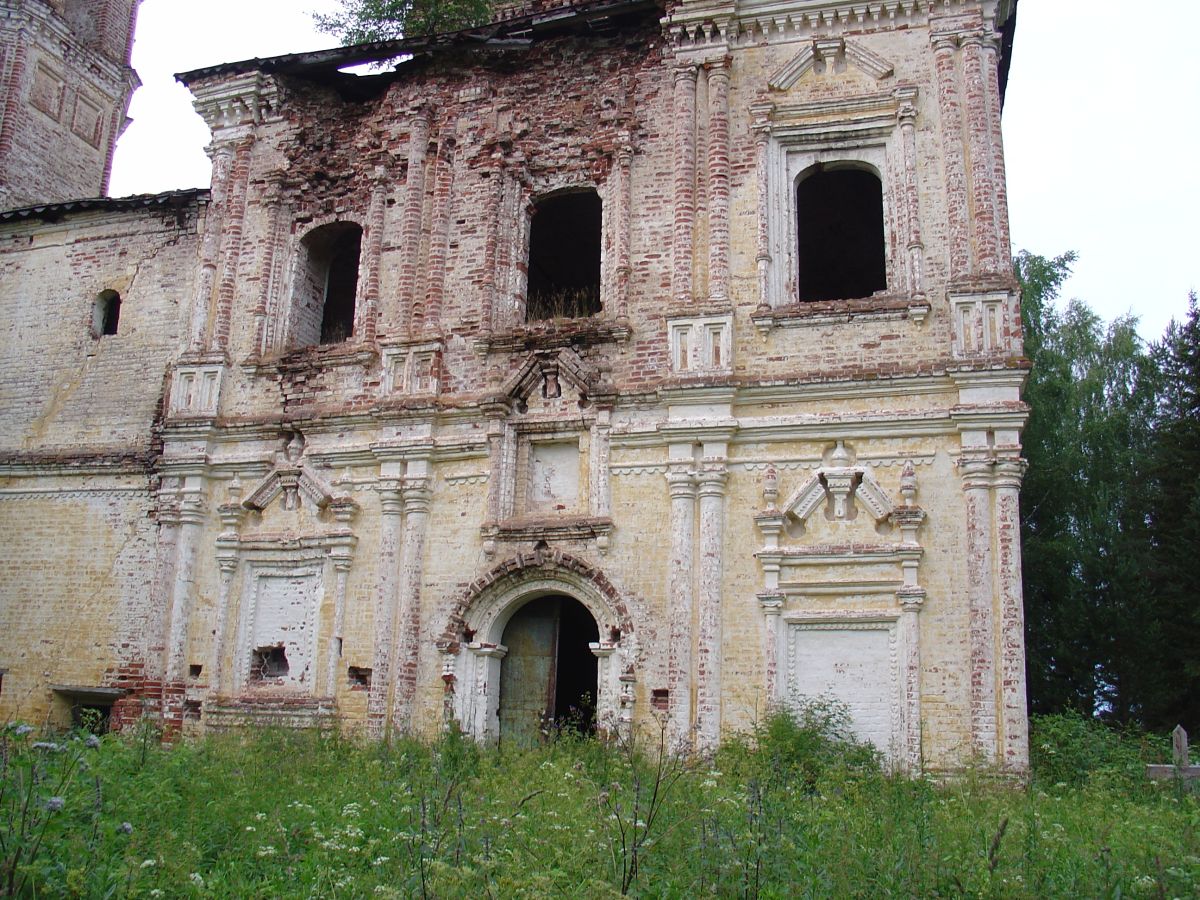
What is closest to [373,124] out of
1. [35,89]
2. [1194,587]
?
[35,89]

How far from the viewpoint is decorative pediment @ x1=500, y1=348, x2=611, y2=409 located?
12.5 m

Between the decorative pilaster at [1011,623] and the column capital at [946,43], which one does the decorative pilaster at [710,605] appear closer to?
the decorative pilaster at [1011,623]

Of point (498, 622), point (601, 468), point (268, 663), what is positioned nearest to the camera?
point (601, 468)

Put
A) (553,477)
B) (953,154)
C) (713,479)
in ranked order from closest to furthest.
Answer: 1. (713,479)
2. (953,154)
3. (553,477)

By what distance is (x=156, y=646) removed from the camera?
13.2 m

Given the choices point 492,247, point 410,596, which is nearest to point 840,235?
point 492,247

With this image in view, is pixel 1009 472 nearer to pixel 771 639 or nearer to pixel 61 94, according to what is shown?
pixel 771 639

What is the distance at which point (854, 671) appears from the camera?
1084 cm

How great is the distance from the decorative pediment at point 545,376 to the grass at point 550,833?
4.50 metres

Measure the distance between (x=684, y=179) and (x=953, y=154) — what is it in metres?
2.85

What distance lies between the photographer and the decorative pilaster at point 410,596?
12.1 meters

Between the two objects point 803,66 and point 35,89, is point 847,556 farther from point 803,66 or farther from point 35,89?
point 35,89

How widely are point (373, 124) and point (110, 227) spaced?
162 inches

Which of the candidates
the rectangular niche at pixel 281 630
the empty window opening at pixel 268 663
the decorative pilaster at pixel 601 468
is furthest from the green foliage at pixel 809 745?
the empty window opening at pixel 268 663
